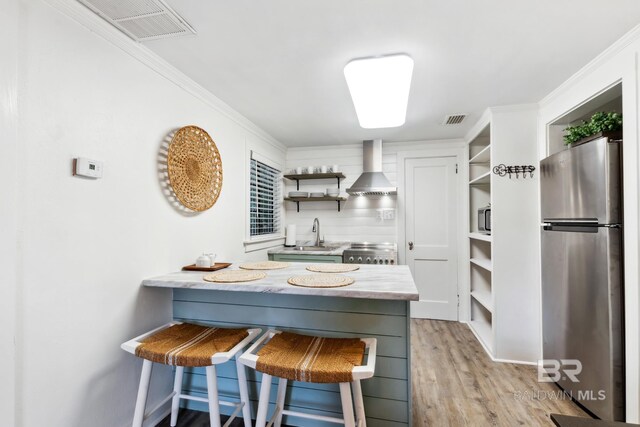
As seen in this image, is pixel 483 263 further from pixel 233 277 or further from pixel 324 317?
pixel 233 277

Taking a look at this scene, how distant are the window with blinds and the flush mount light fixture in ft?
5.12

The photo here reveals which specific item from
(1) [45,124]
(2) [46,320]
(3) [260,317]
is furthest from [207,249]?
(1) [45,124]

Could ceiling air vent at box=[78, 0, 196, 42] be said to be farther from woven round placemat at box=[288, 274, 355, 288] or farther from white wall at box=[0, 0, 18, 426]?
woven round placemat at box=[288, 274, 355, 288]

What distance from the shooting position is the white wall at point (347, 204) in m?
4.03

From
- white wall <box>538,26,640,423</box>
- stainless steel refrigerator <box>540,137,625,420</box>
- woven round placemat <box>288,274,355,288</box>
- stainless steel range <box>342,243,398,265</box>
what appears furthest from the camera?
stainless steel range <box>342,243,398,265</box>

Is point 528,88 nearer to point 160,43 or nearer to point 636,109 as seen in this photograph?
point 636,109

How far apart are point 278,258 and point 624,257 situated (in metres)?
2.91

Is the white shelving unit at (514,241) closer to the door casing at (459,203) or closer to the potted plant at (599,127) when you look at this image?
the potted plant at (599,127)

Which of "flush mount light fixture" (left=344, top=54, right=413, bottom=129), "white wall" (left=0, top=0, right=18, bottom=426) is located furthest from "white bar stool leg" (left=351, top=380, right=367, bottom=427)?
"flush mount light fixture" (left=344, top=54, right=413, bottom=129)

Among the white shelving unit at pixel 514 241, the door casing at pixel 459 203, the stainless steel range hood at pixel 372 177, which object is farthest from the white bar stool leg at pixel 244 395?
the door casing at pixel 459 203

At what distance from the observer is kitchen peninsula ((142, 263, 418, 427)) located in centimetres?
166

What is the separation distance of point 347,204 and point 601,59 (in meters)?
2.78

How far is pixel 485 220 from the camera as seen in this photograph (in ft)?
10.4

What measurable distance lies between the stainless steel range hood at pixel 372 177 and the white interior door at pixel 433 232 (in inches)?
14.8
